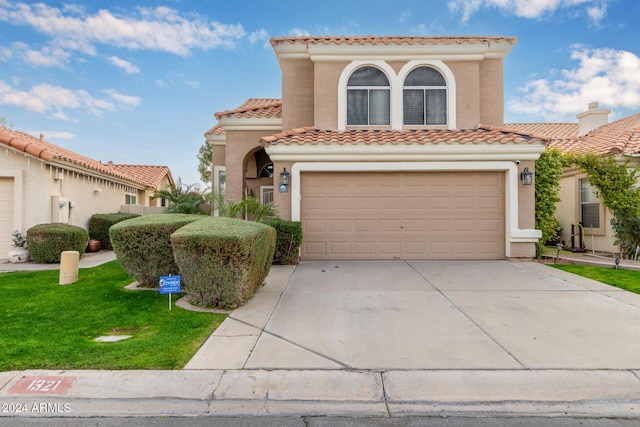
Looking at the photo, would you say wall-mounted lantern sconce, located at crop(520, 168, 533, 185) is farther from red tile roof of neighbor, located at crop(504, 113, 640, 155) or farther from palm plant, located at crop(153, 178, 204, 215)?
palm plant, located at crop(153, 178, 204, 215)

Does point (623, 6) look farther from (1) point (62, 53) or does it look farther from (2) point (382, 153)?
(1) point (62, 53)

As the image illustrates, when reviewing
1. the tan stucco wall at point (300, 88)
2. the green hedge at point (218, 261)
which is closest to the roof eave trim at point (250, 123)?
the tan stucco wall at point (300, 88)

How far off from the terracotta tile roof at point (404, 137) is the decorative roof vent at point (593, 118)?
9.42 m

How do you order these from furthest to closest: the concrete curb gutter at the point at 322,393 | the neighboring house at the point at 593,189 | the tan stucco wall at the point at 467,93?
the tan stucco wall at the point at 467,93 < the neighboring house at the point at 593,189 < the concrete curb gutter at the point at 322,393

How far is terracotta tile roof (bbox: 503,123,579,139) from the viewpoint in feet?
61.0

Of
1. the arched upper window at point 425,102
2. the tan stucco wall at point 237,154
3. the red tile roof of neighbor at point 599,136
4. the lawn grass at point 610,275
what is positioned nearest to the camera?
the lawn grass at point 610,275

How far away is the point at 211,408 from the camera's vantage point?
313cm

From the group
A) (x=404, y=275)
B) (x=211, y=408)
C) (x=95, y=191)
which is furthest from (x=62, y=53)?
(x=211, y=408)

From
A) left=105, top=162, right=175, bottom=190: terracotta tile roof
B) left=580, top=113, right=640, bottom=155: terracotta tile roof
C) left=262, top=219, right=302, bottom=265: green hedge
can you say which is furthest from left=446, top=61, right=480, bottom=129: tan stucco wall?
left=105, top=162, right=175, bottom=190: terracotta tile roof

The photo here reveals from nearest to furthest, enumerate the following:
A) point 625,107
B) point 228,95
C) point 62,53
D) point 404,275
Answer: point 404,275
point 62,53
point 625,107
point 228,95

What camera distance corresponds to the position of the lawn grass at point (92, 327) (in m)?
3.85

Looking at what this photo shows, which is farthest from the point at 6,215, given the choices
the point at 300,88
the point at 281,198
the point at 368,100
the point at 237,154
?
the point at 368,100

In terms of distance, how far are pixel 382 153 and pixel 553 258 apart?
6084 mm

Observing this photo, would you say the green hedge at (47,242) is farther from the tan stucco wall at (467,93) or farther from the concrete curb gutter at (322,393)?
the tan stucco wall at (467,93)
